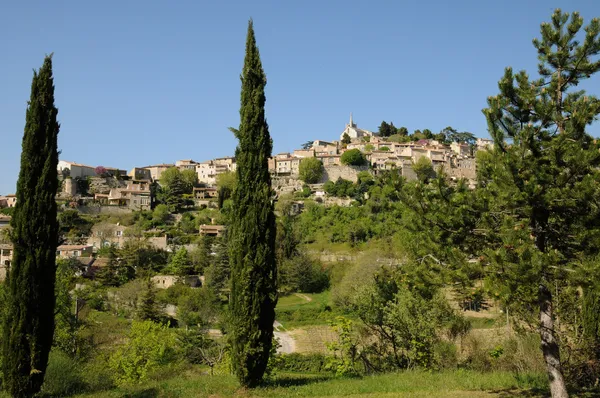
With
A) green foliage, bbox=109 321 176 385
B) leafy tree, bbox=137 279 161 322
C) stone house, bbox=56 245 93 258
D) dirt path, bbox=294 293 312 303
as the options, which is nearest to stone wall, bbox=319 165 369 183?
stone house, bbox=56 245 93 258

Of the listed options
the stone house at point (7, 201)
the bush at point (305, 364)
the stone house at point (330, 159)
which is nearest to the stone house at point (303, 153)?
the stone house at point (330, 159)

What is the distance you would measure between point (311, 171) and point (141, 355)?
67.0 meters

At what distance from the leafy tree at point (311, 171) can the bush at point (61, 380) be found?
73384mm

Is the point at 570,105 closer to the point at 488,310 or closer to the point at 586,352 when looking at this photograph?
the point at 586,352

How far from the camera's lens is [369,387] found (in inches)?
459

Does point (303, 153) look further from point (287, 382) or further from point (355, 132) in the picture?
point (287, 382)

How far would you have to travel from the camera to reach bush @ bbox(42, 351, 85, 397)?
1218 cm

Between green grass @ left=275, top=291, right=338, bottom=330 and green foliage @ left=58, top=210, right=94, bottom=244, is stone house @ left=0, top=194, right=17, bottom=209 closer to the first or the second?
green foliage @ left=58, top=210, right=94, bottom=244

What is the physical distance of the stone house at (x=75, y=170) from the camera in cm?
8425

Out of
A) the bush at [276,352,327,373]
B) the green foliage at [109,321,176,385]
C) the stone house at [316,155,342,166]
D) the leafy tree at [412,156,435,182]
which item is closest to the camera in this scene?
the green foliage at [109,321,176,385]

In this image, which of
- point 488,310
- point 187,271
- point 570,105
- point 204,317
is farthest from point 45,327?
point 187,271

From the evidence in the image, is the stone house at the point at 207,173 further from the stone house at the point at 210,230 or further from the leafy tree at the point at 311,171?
the stone house at the point at 210,230

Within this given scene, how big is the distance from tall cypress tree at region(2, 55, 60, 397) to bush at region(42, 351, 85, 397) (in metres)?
1.06

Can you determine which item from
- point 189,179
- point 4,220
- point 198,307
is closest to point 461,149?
point 189,179
